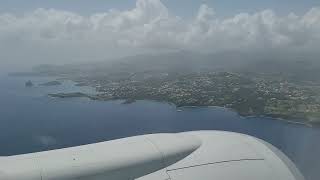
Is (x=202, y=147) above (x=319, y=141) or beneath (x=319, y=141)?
above

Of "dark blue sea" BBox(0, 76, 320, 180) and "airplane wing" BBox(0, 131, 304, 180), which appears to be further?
"dark blue sea" BBox(0, 76, 320, 180)

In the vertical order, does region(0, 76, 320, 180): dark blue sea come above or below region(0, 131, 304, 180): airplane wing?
below

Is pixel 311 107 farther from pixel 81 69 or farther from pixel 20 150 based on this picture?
pixel 81 69

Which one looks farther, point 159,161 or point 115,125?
point 115,125

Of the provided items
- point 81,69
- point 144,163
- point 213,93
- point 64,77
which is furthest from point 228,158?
point 81,69

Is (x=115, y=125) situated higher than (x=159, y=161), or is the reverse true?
(x=159, y=161)
